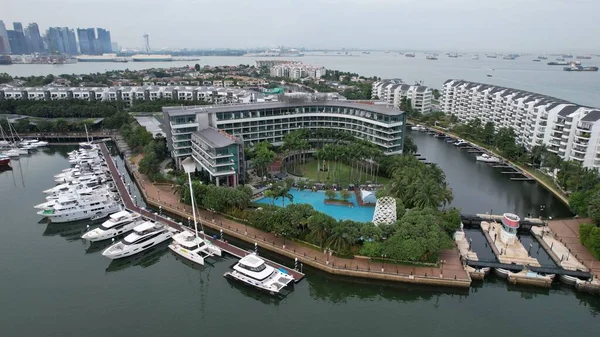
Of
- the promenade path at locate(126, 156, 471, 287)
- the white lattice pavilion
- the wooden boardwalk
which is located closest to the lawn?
the white lattice pavilion

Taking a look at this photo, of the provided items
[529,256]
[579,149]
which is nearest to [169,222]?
[529,256]

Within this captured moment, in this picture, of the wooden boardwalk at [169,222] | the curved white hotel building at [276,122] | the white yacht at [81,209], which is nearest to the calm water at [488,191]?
the curved white hotel building at [276,122]

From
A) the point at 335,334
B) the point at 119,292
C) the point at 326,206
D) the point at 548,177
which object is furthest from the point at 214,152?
the point at 548,177

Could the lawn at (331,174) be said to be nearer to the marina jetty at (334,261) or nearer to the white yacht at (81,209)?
the marina jetty at (334,261)

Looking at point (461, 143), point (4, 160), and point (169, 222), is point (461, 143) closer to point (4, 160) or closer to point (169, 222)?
point (169, 222)

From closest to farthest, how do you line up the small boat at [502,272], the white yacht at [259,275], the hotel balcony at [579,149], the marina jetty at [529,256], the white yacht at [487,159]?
1. the white yacht at [259,275]
2. the marina jetty at [529,256]
3. the small boat at [502,272]
4. the hotel balcony at [579,149]
5. the white yacht at [487,159]

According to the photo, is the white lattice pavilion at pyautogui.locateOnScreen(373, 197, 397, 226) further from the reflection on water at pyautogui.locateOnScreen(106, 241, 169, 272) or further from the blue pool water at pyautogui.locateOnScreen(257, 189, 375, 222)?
the reflection on water at pyautogui.locateOnScreen(106, 241, 169, 272)
